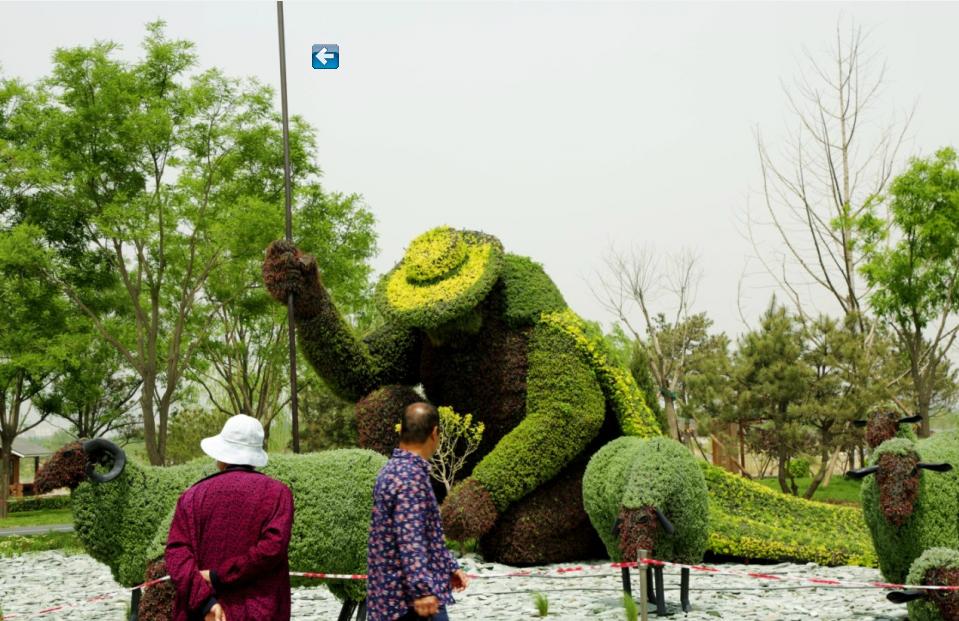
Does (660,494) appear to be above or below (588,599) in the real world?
above

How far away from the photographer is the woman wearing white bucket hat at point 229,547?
12.3 feet

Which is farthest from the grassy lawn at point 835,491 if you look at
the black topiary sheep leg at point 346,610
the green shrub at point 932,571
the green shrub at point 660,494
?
the black topiary sheep leg at point 346,610

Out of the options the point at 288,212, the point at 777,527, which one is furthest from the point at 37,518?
the point at 777,527

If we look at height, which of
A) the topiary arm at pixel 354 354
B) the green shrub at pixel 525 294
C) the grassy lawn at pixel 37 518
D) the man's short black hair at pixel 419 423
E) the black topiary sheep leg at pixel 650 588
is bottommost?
the grassy lawn at pixel 37 518

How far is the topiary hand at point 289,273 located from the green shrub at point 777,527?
455 cm

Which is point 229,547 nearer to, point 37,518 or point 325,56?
point 325,56

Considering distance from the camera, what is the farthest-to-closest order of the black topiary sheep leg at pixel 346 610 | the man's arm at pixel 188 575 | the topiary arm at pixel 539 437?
1. the topiary arm at pixel 539 437
2. the black topiary sheep leg at pixel 346 610
3. the man's arm at pixel 188 575

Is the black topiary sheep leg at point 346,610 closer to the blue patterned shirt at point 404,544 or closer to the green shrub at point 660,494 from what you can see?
the green shrub at point 660,494

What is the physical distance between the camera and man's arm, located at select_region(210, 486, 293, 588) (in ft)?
12.4

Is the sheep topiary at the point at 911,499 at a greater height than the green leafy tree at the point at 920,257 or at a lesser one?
lesser

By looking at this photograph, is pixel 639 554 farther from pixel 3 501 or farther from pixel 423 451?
pixel 3 501

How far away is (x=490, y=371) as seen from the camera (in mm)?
10953

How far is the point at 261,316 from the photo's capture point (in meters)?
24.2

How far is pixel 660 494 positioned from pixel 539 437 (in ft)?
9.72
